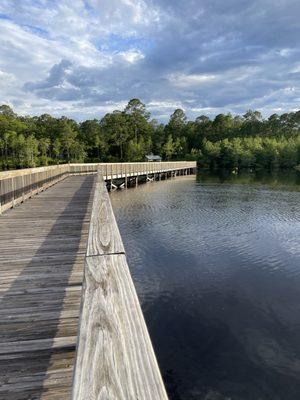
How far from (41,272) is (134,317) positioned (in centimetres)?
387

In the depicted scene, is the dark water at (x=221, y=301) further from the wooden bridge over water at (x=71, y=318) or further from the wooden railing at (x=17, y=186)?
the wooden railing at (x=17, y=186)

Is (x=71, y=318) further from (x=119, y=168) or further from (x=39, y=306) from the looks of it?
(x=119, y=168)

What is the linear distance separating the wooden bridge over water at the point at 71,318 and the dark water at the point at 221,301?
2787mm

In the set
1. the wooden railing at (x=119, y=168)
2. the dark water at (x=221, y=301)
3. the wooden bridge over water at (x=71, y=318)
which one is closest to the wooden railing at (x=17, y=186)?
the wooden bridge over water at (x=71, y=318)

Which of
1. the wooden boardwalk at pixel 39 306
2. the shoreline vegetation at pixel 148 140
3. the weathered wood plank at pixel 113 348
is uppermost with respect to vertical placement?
the shoreline vegetation at pixel 148 140

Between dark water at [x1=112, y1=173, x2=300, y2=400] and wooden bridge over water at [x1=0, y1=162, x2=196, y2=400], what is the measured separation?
279cm

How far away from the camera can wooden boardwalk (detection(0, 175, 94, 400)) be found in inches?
106

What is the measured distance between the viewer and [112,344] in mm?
1447

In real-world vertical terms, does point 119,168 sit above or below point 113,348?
below

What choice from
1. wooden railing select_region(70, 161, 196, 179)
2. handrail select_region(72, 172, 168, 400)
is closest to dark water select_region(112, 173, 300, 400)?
handrail select_region(72, 172, 168, 400)

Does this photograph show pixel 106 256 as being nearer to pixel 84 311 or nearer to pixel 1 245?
pixel 84 311

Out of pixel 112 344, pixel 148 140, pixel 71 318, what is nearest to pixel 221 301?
pixel 71 318

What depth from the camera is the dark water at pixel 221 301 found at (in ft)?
19.1

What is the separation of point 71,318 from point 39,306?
1.86ft
